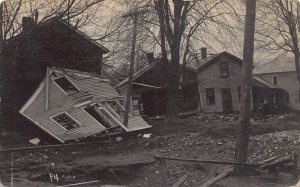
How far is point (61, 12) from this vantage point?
9.48 metres

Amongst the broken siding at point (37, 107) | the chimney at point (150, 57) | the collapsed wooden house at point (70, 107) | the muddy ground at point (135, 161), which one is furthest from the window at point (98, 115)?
the chimney at point (150, 57)

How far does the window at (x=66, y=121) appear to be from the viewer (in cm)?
1225

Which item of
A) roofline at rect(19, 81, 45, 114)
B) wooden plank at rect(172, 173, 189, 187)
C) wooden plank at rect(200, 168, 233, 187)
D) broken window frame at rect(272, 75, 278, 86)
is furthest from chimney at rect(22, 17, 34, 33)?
broken window frame at rect(272, 75, 278, 86)

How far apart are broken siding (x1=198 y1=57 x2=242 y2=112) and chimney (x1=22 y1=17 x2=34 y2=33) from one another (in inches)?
942

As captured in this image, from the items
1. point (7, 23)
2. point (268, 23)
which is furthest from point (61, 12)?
point (268, 23)

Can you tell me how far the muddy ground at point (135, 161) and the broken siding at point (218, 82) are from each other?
19306 millimetres

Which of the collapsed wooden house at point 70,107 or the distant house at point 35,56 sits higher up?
the distant house at point 35,56

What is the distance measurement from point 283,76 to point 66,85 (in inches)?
1102

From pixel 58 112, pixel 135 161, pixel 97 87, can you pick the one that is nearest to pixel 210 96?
pixel 97 87

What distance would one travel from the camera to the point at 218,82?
108ft

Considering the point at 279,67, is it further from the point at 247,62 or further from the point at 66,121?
the point at 247,62

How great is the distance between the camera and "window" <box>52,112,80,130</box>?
1225 centimetres

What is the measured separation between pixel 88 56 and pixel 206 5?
8313mm
